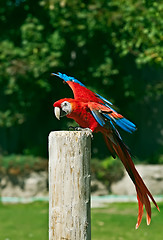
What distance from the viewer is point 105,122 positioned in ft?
9.09

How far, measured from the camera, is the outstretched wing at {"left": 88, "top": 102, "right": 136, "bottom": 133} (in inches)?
107

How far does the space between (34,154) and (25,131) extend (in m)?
0.84

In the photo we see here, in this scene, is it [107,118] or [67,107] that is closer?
[67,107]

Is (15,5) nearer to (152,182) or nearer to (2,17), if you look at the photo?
(2,17)

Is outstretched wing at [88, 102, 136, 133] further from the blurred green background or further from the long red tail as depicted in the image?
the blurred green background

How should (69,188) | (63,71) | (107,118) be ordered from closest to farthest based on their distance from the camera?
(69,188) < (107,118) < (63,71)

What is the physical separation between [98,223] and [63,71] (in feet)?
13.5

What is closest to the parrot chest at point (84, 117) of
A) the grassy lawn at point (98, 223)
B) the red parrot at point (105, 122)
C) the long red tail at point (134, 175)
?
the red parrot at point (105, 122)

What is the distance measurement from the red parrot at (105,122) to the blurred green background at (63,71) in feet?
17.0

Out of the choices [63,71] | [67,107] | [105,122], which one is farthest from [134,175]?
[63,71]

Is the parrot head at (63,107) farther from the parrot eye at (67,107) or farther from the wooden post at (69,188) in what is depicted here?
the wooden post at (69,188)

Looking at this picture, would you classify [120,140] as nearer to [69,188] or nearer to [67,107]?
[67,107]

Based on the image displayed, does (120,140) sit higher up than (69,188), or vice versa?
(120,140)

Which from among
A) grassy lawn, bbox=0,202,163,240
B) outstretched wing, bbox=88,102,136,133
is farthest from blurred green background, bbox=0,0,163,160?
outstretched wing, bbox=88,102,136,133
